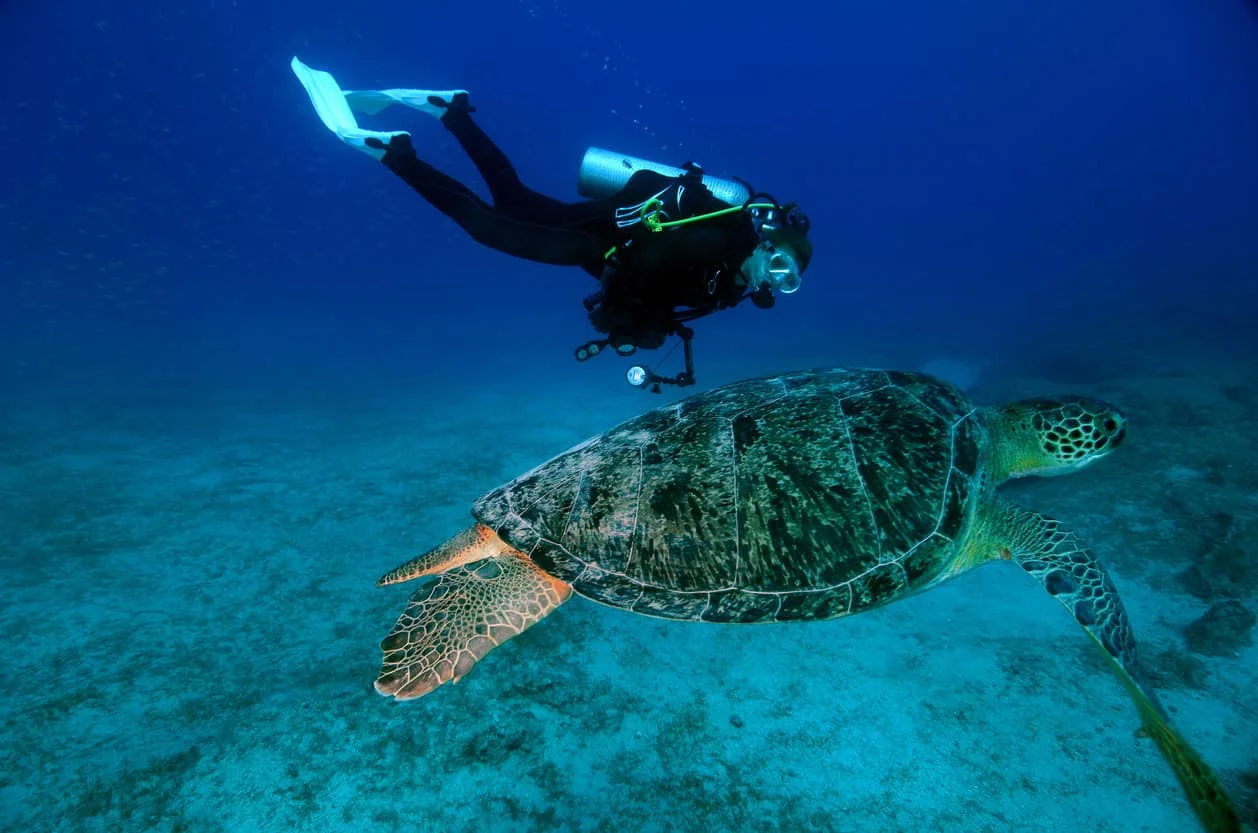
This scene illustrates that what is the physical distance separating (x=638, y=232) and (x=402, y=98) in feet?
16.3

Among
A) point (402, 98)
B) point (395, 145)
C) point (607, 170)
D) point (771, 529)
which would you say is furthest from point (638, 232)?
point (402, 98)

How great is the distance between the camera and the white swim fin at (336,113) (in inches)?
217

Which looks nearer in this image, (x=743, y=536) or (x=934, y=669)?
(x=743, y=536)

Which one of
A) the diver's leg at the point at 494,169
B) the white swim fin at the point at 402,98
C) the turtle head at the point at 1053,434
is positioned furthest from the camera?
the white swim fin at the point at 402,98

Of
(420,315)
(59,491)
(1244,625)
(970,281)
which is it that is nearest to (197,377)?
(59,491)

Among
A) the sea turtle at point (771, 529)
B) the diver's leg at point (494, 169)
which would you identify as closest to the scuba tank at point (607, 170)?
the diver's leg at point (494, 169)

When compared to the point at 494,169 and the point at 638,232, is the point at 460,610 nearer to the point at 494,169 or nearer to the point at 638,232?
the point at 638,232

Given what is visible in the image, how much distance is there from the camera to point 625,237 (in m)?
4.59

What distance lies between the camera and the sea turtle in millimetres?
2619

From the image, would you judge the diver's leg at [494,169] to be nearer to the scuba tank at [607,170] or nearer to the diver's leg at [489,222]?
the diver's leg at [489,222]

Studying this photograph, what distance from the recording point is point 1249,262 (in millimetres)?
30047

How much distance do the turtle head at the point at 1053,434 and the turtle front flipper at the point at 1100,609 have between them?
480 mm

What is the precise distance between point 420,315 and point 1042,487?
77305 mm

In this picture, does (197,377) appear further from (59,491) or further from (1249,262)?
(1249,262)
